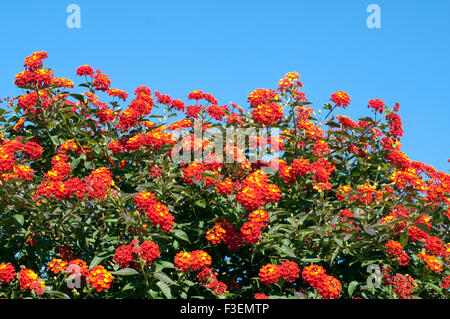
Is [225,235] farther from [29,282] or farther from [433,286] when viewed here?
[433,286]

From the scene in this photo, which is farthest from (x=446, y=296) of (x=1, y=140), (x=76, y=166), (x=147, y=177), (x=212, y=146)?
(x=1, y=140)

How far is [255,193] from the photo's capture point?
5254 mm

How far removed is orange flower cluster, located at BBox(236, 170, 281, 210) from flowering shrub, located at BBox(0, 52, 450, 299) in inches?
0.5

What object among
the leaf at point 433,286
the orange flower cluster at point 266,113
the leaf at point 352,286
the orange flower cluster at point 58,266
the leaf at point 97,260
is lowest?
the leaf at point 433,286

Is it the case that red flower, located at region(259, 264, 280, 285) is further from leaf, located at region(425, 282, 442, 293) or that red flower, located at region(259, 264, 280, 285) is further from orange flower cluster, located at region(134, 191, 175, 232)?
leaf, located at region(425, 282, 442, 293)

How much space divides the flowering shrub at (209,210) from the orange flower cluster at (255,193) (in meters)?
0.01

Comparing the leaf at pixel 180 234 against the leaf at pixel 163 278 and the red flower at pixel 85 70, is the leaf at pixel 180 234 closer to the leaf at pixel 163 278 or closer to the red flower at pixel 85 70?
the leaf at pixel 163 278

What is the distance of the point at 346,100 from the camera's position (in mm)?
7445

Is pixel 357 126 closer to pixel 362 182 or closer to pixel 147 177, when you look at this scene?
pixel 362 182

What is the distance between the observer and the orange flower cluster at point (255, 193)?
5238 mm

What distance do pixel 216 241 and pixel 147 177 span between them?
145cm

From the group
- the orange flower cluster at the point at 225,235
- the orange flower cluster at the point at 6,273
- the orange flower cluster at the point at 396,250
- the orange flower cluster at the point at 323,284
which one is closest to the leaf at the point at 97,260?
the orange flower cluster at the point at 6,273

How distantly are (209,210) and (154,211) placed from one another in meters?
1.09
